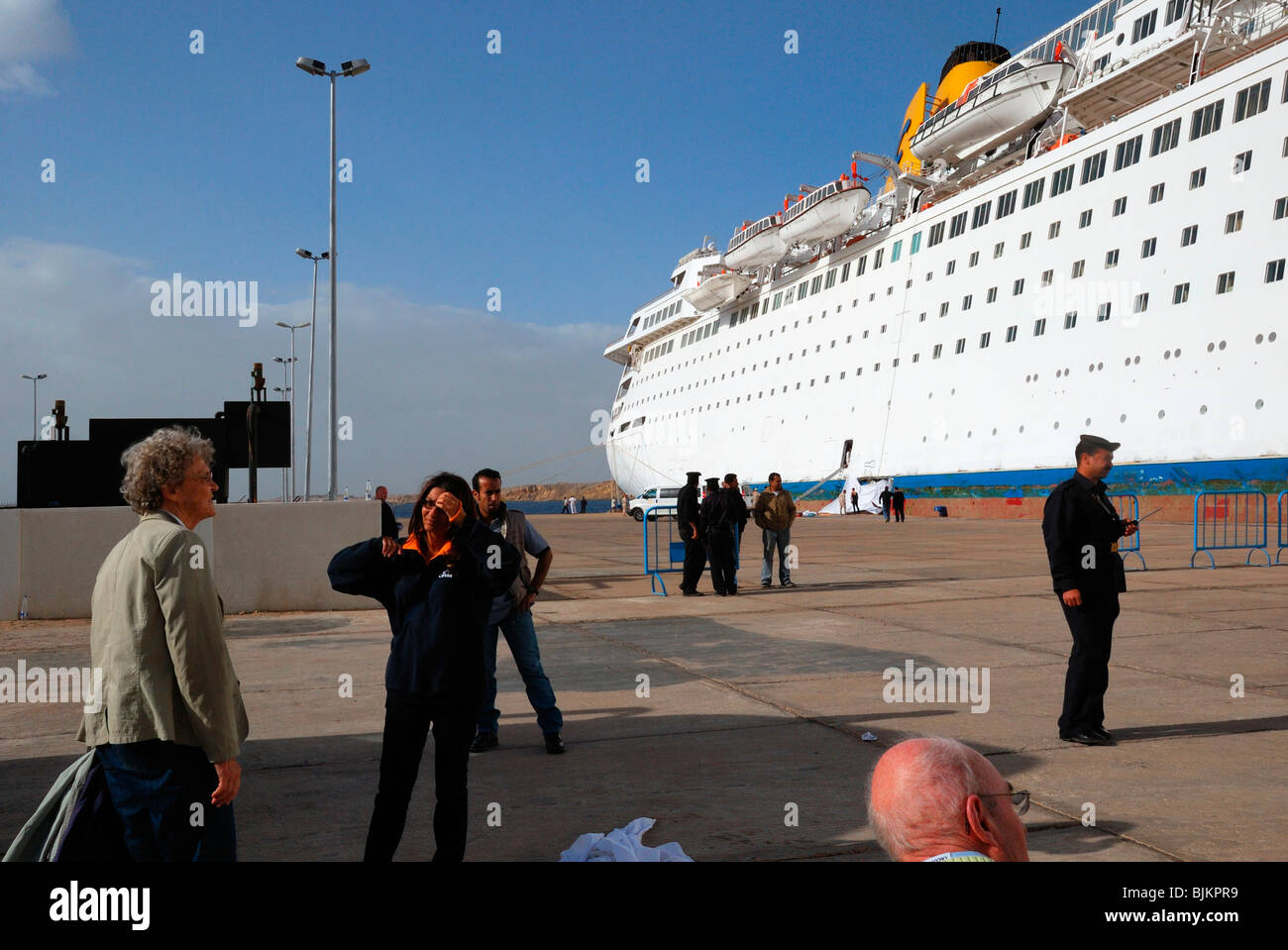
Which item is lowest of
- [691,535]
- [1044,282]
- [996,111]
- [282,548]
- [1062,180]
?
[282,548]

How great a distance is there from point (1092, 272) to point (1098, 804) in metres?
30.3

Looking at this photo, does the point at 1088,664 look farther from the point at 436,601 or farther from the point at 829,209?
the point at 829,209

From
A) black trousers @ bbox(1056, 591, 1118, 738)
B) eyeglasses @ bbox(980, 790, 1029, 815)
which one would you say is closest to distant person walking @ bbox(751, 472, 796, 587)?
black trousers @ bbox(1056, 591, 1118, 738)

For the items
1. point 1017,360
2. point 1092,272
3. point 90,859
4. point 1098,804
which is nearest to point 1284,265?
point 1092,272

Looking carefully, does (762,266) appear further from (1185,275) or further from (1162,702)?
(1162,702)

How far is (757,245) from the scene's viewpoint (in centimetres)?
5091

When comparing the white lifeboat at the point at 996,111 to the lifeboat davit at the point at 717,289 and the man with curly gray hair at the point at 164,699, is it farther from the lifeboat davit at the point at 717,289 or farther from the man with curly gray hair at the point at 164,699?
the man with curly gray hair at the point at 164,699

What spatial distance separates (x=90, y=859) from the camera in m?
2.67

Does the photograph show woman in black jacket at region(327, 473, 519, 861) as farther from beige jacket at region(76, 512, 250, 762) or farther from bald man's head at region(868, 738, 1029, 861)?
bald man's head at region(868, 738, 1029, 861)

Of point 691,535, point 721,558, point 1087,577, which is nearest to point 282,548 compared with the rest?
point 691,535

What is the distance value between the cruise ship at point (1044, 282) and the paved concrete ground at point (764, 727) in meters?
16.2

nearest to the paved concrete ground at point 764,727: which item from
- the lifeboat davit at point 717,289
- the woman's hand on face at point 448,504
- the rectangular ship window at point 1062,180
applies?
the woman's hand on face at point 448,504

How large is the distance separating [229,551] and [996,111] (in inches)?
1388

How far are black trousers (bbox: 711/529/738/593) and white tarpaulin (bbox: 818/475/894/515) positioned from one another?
2785 cm
